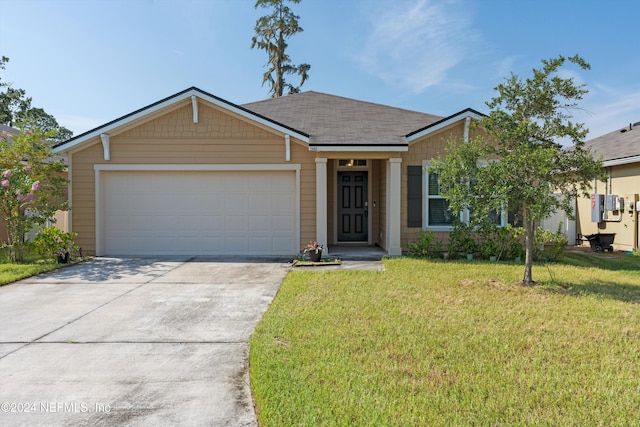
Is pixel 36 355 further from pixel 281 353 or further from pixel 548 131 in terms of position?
pixel 548 131

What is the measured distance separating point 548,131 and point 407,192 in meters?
3.82

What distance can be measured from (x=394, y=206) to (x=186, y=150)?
18.0ft

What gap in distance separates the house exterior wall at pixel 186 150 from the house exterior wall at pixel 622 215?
9.28 metres

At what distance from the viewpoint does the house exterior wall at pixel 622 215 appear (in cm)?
1155

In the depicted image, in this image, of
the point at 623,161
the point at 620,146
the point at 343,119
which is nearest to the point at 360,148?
the point at 343,119

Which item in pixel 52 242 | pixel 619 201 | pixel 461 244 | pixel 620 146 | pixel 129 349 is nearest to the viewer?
pixel 129 349

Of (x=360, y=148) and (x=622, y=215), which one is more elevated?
(x=360, y=148)

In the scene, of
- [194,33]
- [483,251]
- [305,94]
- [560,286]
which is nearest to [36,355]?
[560,286]

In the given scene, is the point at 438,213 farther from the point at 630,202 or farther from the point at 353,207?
the point at 630,202

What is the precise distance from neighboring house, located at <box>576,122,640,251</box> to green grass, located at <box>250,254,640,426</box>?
673 cm

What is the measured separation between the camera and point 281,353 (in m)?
3.69

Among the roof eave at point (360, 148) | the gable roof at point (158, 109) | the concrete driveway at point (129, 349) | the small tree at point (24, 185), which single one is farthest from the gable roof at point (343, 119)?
the small tree at point (24, 185)

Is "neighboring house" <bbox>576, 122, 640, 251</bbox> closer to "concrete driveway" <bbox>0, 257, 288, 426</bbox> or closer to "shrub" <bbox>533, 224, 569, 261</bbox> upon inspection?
"shrub" <bbox>533, 224, 569, 261</bbox>

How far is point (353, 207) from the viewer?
11.8 m
